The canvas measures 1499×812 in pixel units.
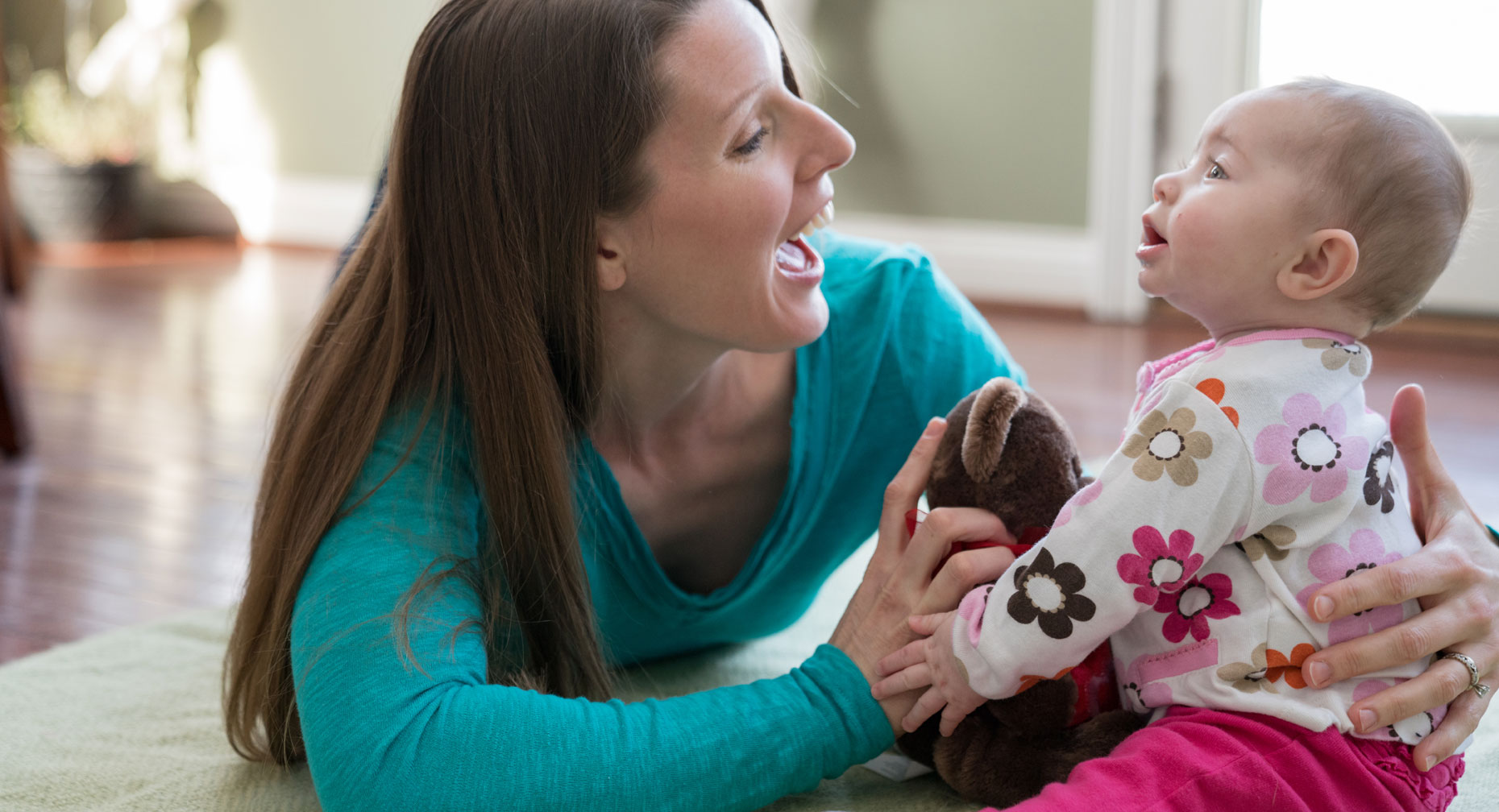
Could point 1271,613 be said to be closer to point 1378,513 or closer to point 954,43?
point 1378,513

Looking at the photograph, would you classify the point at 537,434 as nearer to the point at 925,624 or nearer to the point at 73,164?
the point at 925,624

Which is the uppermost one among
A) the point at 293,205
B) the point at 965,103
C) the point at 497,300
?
the point at 497,300

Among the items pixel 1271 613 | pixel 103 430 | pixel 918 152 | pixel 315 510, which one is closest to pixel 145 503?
pixel 103 430

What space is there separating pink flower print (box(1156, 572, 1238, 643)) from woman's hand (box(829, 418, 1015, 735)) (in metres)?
0.12

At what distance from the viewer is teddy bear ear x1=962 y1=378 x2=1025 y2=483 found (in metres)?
0.94

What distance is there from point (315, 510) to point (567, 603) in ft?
0.65

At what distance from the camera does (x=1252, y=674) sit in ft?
2.70

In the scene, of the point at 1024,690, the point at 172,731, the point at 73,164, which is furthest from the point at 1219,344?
the point at 73,164

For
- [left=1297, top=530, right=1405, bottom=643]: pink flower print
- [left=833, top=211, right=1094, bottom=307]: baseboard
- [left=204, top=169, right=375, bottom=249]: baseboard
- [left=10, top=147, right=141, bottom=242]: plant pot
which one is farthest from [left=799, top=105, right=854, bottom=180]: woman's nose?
[left=10, top=147, right=141, bottom=242]: plant pot

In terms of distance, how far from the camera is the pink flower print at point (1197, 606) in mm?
839

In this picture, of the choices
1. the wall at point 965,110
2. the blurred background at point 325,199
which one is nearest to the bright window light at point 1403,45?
the blurred background at point 325,199

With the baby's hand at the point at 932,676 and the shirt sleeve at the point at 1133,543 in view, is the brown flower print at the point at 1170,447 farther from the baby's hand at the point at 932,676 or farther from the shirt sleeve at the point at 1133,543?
the baby's hand at the point at 932,676

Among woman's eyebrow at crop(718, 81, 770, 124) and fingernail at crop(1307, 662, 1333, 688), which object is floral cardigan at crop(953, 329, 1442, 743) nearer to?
fingernail at crop(1307, 662, 1333, 688)

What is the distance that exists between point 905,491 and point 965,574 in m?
0.09
